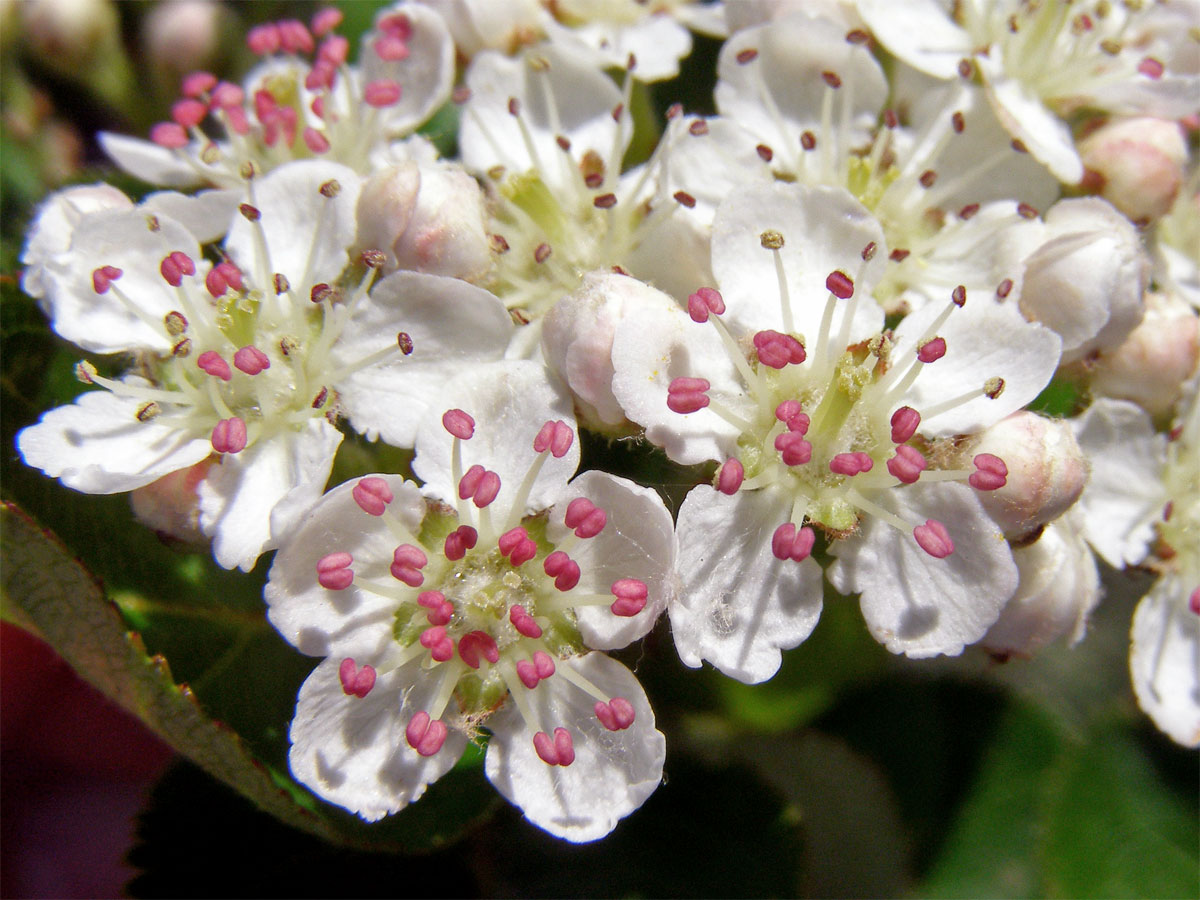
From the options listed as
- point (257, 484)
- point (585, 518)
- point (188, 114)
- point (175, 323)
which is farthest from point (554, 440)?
point (188, 114)

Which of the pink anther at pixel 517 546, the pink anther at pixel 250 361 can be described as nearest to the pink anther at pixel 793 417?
the pink anther at pixel 517 546

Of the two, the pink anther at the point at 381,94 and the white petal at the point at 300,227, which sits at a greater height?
the pink anther at the point at 381,94

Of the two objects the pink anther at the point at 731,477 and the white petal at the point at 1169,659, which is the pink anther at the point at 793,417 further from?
the white petal at the point at 1169,659

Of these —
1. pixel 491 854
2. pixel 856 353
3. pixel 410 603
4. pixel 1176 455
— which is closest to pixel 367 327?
pixel 410 603

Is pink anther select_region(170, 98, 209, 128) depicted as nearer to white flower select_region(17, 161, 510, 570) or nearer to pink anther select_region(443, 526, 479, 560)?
white flower select_region(17, 161, 510, 570)

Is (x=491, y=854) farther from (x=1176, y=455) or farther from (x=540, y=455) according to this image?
(x=1176, y=455)

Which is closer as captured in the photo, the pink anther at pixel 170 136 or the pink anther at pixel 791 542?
the pink anther at pixel 791 542
